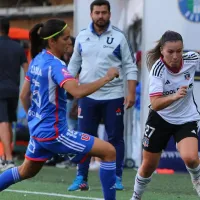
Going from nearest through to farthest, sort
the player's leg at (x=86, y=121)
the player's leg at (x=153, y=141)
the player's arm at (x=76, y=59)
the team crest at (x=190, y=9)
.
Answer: the player's leg at (x=153, y=141)
the player's leg at (x=86, y=121)
the player's arm at (x=76, y=59)
the team crest at (x=190, y=9)

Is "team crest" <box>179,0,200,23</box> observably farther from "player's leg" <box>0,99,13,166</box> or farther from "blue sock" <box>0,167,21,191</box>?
"blue sock" <box>0,167,21,191</box>

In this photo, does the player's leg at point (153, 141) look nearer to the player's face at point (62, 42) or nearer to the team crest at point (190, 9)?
the player's face at point (62, 42)

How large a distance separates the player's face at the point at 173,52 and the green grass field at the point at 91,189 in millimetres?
1744

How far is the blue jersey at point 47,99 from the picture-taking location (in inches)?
282

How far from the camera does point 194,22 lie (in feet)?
38.5

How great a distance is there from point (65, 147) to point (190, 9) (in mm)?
5058

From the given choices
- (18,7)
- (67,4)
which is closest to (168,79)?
(67,4)

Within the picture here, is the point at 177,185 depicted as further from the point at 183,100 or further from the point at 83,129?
the point at 183,100

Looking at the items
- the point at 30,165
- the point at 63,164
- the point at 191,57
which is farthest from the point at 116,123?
the point at 63,164

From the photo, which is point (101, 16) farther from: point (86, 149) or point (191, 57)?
point (86, 149)

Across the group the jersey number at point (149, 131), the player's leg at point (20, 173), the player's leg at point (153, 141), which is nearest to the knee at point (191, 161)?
the player's leg at point (153, 141)

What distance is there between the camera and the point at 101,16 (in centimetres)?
973

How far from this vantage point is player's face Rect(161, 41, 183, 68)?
7555mm

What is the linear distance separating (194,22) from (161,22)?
1.50ft
